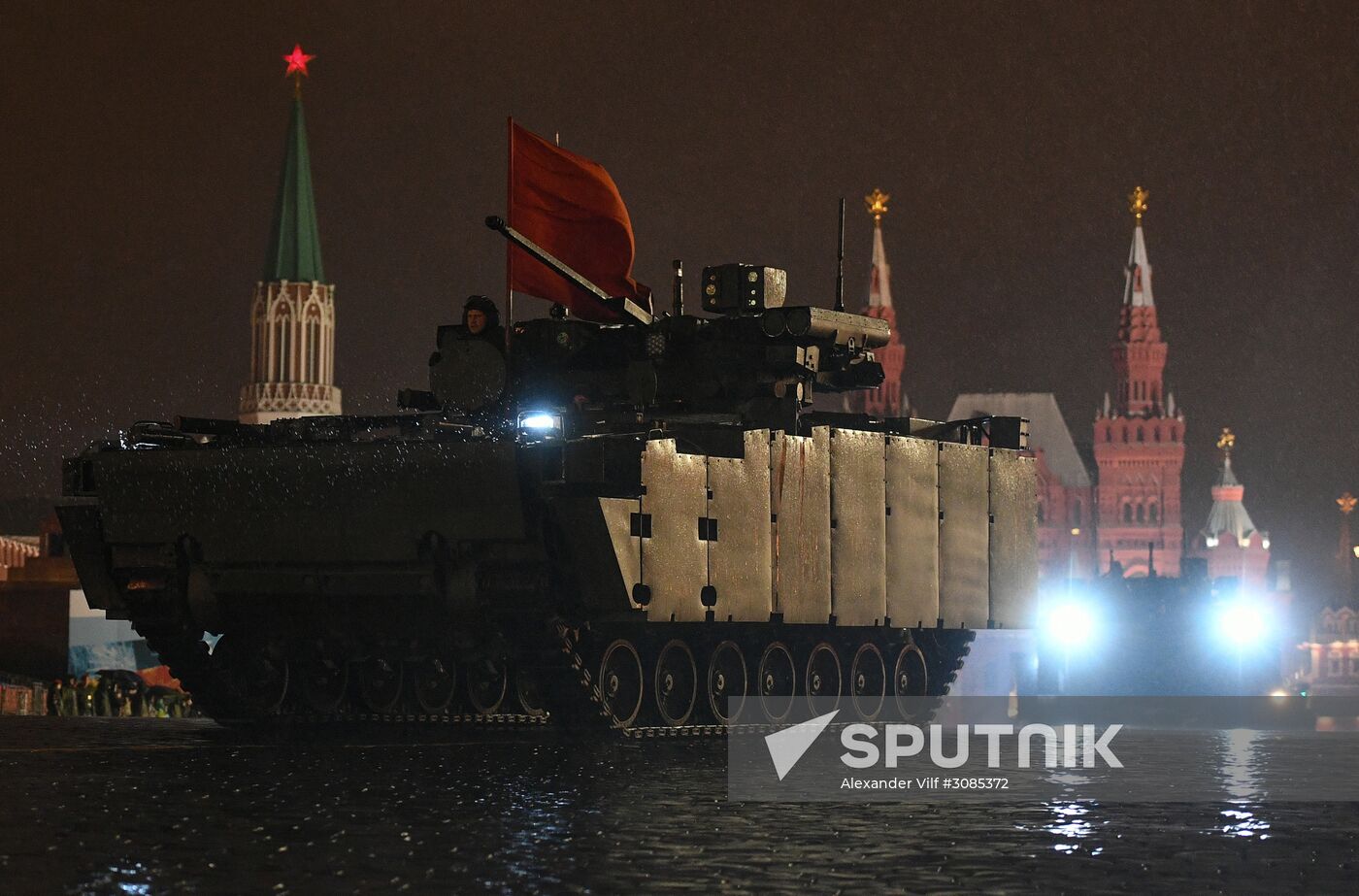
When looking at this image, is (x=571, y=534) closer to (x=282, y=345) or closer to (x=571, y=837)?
(x=571, y=837)

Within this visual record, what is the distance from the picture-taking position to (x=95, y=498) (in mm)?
24250

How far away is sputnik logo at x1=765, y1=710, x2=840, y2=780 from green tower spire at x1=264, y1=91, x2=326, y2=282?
13816 centimetres

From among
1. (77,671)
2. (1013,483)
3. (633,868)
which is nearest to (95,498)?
(1013,483)

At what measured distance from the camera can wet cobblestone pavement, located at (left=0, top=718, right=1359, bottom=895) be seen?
11680mm

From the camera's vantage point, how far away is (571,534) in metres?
21.6

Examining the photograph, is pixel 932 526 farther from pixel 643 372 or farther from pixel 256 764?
pixel 256 764

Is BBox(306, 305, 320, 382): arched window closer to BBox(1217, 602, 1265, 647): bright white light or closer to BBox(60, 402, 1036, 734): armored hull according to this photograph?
BBox(1217, 602, 1265, 647): bright white light

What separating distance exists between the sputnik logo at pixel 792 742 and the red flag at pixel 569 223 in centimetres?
506

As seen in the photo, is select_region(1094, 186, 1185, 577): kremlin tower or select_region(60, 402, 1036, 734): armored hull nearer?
select_region(60, 402, 1036, 734): armored hull

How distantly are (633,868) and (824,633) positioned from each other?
13594 mm

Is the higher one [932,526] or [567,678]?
[932,526]

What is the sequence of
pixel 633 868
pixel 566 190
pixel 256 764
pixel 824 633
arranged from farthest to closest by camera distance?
pixel 566 190, pixel 824 633, pixel 256 764, pixel 633 868

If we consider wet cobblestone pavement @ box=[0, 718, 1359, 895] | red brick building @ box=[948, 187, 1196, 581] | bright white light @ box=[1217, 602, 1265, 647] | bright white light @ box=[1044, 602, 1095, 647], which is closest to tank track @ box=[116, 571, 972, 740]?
wet cobblestone pavement @ box=[0, 718, 1359, 895]

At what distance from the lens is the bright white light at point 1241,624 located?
12244 cm
